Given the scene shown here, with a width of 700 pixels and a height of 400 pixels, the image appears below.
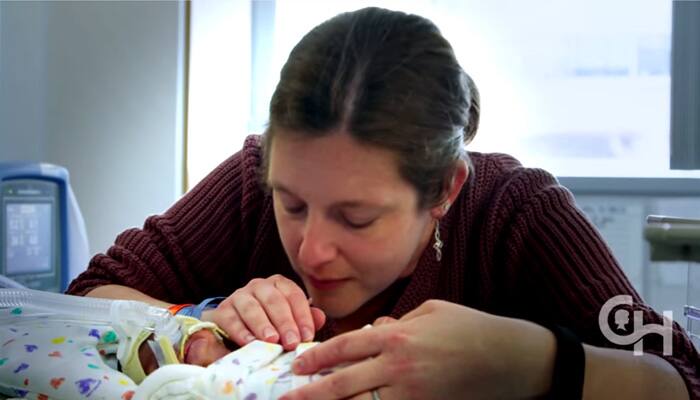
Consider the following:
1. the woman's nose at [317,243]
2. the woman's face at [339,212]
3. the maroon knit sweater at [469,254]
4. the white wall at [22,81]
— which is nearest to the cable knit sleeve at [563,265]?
the maroon knit sweater at [469,254]

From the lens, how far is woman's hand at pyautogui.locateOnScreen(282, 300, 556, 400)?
570mm

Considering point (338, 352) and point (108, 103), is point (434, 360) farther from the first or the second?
point (108, 103)

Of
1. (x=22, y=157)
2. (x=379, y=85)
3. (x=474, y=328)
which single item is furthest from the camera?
(x=22, y=157)

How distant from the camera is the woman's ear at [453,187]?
35.4 inches

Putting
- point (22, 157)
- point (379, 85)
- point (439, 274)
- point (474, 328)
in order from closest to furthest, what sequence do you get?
point (474, 328) → point (379, 85) → point (439, 274) → point (22, 157)

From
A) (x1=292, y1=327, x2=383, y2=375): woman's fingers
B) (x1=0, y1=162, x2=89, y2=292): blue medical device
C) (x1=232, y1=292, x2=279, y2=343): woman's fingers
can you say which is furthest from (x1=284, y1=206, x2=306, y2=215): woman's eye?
(x1=0, y1=162, x2=89, y2=292): blue medical device

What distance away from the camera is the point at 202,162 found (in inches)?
81.0

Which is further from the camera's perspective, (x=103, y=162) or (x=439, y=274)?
(x=103, y=162)

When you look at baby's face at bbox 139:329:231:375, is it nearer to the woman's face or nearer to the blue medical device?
the woman's face

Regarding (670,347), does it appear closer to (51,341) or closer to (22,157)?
(51,341)

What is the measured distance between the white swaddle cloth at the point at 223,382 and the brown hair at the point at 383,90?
0.28 meters

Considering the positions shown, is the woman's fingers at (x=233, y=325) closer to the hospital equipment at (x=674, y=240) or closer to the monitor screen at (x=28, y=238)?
the hospital equipment at (x=674, y=240)

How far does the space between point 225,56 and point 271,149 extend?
1323 millimetres

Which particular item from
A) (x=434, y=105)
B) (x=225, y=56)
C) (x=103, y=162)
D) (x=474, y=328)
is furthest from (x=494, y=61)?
(x=474, y=328)
